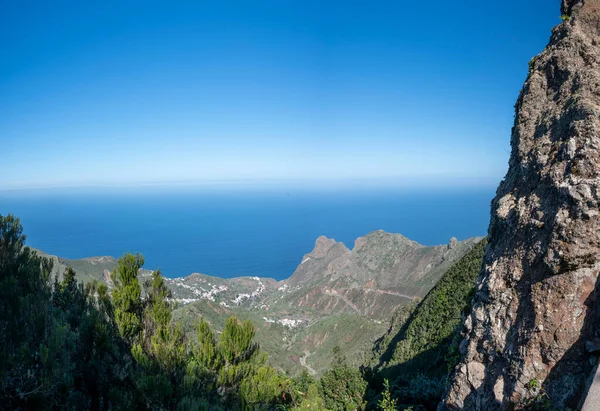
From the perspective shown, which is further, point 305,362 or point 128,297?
point 305,362

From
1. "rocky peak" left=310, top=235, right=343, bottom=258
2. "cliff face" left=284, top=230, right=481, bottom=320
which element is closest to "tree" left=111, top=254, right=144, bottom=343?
"cliff face" left=284, top=230, right=481, bottom=320

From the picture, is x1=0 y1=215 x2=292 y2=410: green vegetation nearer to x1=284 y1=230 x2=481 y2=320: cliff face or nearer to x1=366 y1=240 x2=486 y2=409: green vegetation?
x1=366 y1=240 x2=486 y2=409: green vegetation

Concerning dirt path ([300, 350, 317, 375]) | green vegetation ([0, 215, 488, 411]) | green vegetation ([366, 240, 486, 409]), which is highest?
green vegetation ([0, 215, 488, 411])

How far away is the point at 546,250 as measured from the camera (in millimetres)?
6480

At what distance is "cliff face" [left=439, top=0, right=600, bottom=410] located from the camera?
19.2 feet

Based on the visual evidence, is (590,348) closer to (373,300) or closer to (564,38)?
(564,38)

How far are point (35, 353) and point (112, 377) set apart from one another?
108 inches

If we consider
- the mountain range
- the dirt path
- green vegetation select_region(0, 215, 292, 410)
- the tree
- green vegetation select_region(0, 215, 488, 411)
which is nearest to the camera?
green vegetation select_region(0, 215, 292, 410)

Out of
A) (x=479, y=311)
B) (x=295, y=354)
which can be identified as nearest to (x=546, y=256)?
(x=479, y=311)

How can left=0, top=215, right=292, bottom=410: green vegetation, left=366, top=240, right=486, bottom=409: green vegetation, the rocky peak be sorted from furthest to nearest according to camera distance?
1. the rocky peak
2. left=366, top=240, right=486, bottom=409: green vegetation
3. left=0, top=215, right=292, bottom=410: green vegetation

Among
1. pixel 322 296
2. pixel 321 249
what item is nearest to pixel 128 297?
pixel 322 296

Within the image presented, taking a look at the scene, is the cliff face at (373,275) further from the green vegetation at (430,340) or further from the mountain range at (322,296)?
the green vegetation at (430,340)

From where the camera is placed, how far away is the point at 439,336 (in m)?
28.5

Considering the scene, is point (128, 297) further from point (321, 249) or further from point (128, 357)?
point (321, 249)
